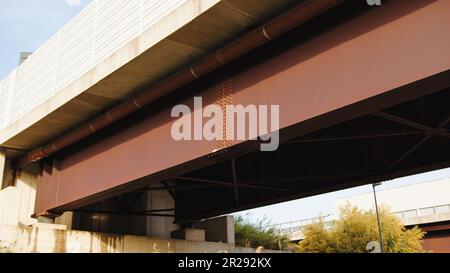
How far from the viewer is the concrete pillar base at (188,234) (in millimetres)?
21875

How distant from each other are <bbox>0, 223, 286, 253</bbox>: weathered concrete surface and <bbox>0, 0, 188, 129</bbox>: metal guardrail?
14.0 ft

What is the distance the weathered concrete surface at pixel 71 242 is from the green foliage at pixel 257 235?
41.5 feet

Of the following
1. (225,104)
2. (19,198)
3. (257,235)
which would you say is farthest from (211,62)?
(257,235)

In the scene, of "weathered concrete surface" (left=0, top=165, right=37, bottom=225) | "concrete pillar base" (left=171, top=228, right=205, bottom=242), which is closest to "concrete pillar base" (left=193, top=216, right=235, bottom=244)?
"concrete pillar base" (left=171, top=228, right=205, bottom=242)

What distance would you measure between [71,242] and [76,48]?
6997mm

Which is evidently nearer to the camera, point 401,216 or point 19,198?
point 19,198

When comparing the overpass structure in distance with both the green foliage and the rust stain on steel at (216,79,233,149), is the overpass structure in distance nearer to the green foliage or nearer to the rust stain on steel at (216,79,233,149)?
the rust stain on steel at (216,79,233,149)

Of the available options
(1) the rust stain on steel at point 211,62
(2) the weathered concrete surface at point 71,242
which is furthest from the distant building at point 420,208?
(1) the rust stain on steel at point 211,62

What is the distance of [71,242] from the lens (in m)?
17.1

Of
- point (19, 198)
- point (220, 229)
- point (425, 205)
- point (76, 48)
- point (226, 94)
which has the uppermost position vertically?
point (425, 205)

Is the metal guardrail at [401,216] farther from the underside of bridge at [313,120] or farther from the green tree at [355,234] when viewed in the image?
the underside of bridge at [313,120]

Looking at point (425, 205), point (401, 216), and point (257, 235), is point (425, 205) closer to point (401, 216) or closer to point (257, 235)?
point (401, 216)

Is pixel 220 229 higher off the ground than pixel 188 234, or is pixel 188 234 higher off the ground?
pixel 220 229

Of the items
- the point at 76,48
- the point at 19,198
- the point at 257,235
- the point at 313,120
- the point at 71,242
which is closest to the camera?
the point at 313,120
